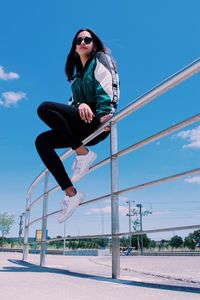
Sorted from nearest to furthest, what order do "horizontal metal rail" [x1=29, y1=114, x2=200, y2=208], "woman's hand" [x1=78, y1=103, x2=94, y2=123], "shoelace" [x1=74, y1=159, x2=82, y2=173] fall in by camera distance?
1. "horizontal metal rail" [x1=29, y1=114, x2=200, y2=208]
2. "woman's hand" [x1=78, y1=103, x2=94, y2=123]
3. "shoelace" [x1=74, y1=159, x2=82, y2=173]

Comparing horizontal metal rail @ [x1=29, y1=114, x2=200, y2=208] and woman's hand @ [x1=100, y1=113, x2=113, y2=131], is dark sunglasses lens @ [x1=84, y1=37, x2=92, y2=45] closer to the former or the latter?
woman's hand @ [x1=100, y1=113, x2=113, y2=131]

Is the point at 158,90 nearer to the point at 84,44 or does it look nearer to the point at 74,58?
the point at 84,44

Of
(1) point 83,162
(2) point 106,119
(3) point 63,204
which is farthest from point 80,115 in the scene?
(3) point 63,204

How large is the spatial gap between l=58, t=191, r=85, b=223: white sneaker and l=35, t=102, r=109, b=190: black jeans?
0.33ft

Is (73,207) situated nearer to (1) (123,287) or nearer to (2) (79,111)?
(2) (79,111)

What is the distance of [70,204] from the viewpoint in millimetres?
2344

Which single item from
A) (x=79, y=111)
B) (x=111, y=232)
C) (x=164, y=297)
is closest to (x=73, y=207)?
(x=111, y=232)

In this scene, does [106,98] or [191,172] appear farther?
[106,98]

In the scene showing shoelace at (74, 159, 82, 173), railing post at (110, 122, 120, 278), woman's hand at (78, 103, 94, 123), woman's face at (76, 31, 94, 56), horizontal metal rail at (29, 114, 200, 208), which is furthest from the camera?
woman's face at (76, 31, 94, 56)

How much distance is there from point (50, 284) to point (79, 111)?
115 cm

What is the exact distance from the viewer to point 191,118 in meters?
1.45

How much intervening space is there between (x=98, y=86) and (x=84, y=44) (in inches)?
21.0

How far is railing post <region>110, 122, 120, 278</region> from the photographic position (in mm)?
1845

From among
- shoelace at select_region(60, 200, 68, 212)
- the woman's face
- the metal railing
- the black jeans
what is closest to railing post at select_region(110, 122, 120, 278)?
the metal railing
